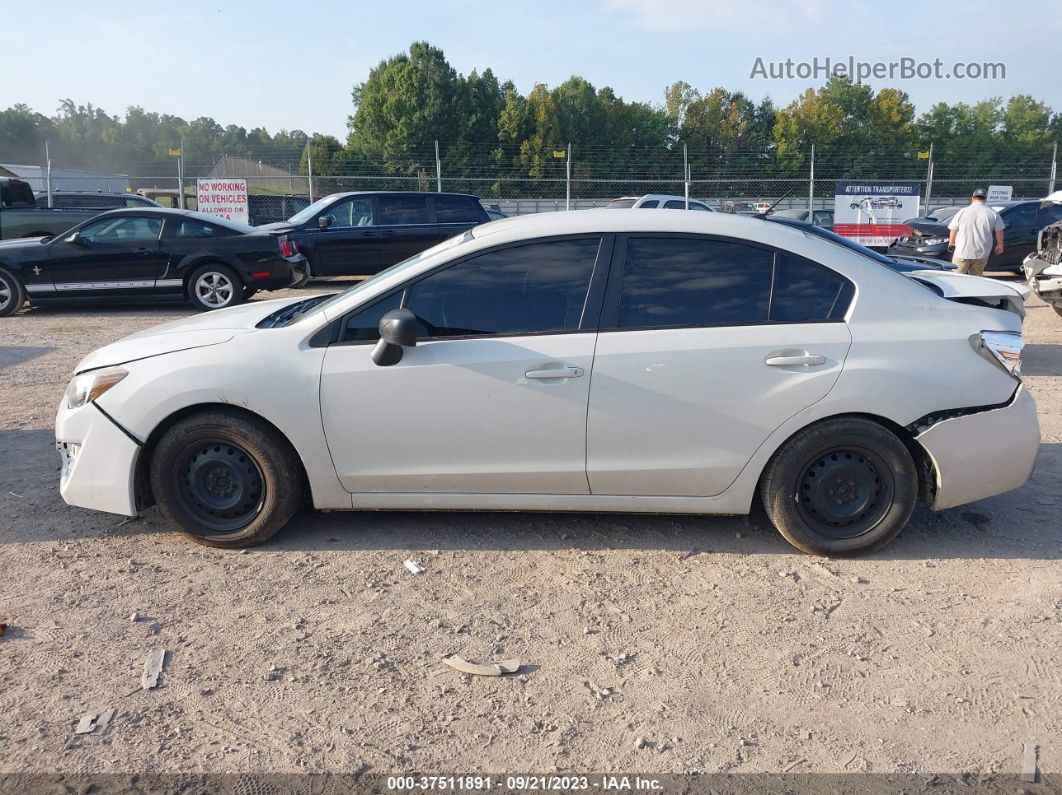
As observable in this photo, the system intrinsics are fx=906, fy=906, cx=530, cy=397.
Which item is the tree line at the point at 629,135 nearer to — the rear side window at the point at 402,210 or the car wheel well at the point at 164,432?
the rear side window at the point at 402,210

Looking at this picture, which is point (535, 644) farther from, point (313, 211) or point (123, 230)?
point (313, 211)

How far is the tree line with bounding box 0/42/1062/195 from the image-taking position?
30.0 metres

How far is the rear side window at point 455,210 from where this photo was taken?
1573 centimetres

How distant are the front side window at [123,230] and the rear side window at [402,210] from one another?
413 centimetres

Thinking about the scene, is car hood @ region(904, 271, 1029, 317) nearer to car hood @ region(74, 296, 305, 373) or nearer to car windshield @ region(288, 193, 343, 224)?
car hood @ region(74, 296, 305, 373)

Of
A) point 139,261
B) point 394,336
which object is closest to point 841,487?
point 394,336

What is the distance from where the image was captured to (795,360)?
13.6ft

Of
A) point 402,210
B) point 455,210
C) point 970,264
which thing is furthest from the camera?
point 455,210

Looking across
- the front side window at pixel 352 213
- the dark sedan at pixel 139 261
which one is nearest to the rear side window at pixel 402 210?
the front side window at pixel 352 213

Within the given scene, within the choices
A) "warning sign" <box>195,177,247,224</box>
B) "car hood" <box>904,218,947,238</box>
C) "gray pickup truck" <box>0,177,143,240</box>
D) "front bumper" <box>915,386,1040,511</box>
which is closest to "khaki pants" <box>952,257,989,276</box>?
"car hood" <box>904,218,947,238</box>

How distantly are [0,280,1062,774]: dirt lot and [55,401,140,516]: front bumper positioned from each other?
254mm

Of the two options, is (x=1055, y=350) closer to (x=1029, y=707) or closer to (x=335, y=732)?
(x=1029, y=707)

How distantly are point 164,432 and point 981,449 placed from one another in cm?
387

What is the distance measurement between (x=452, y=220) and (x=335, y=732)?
533 inches
